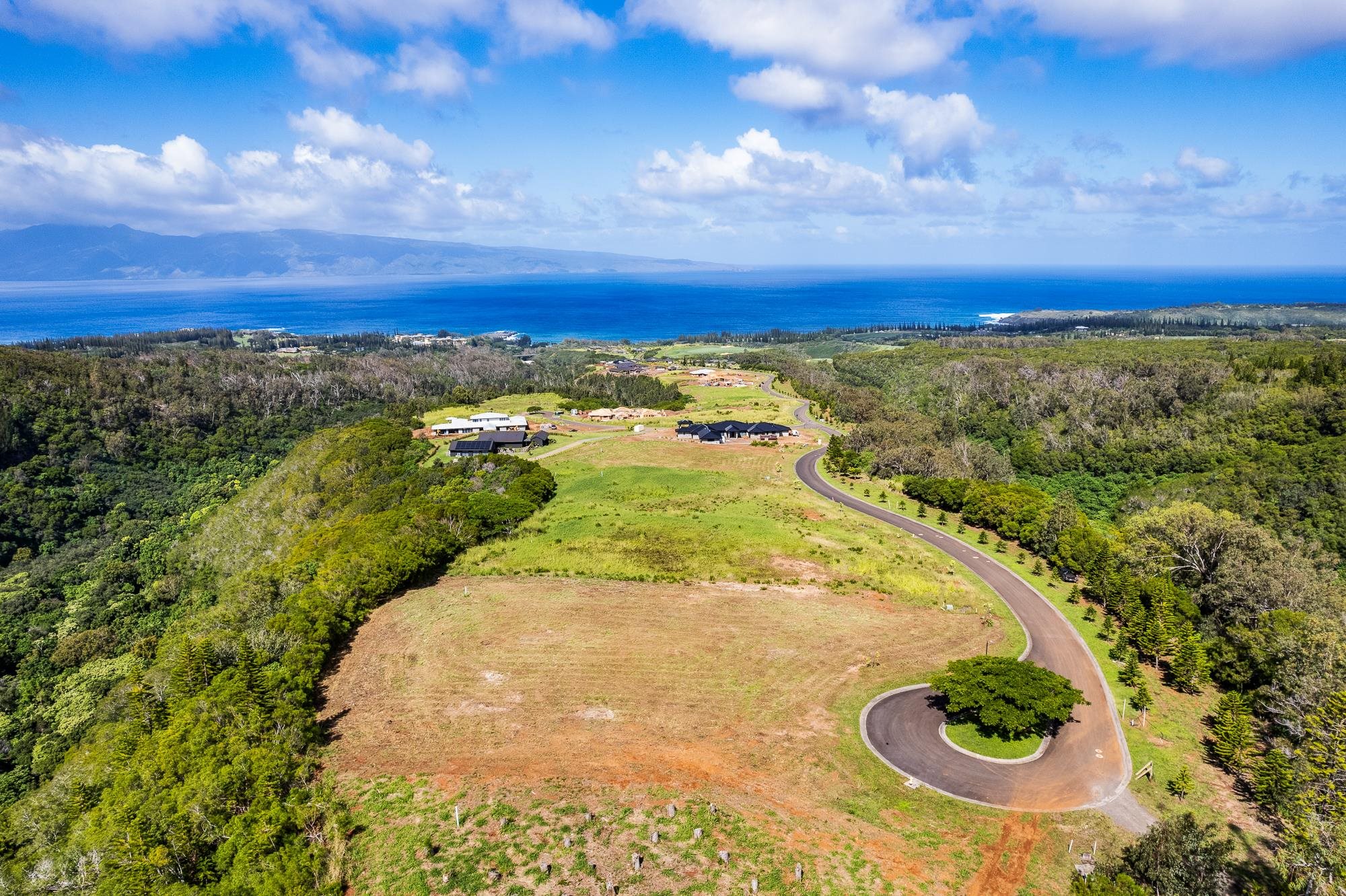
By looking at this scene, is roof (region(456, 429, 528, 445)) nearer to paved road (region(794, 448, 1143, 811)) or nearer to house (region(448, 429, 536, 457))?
house (region(448, 429, 536, 457))

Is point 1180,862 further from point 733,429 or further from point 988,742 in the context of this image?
point 733,429

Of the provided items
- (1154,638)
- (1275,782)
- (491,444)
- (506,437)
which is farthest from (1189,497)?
(491,444)

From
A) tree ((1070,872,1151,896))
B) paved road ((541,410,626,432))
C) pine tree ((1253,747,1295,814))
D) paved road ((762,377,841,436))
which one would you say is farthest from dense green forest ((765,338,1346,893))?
paved road ((541,410,626,432))

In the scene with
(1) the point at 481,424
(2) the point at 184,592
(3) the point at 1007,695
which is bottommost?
(2) the point at 184,592

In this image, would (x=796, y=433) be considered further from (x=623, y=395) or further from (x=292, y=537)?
(x=292, y=537)

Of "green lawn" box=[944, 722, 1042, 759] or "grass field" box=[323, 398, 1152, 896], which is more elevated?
"grass field" box=[323, 398, 1152, 896]

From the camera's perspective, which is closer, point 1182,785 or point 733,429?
point 1182,785
